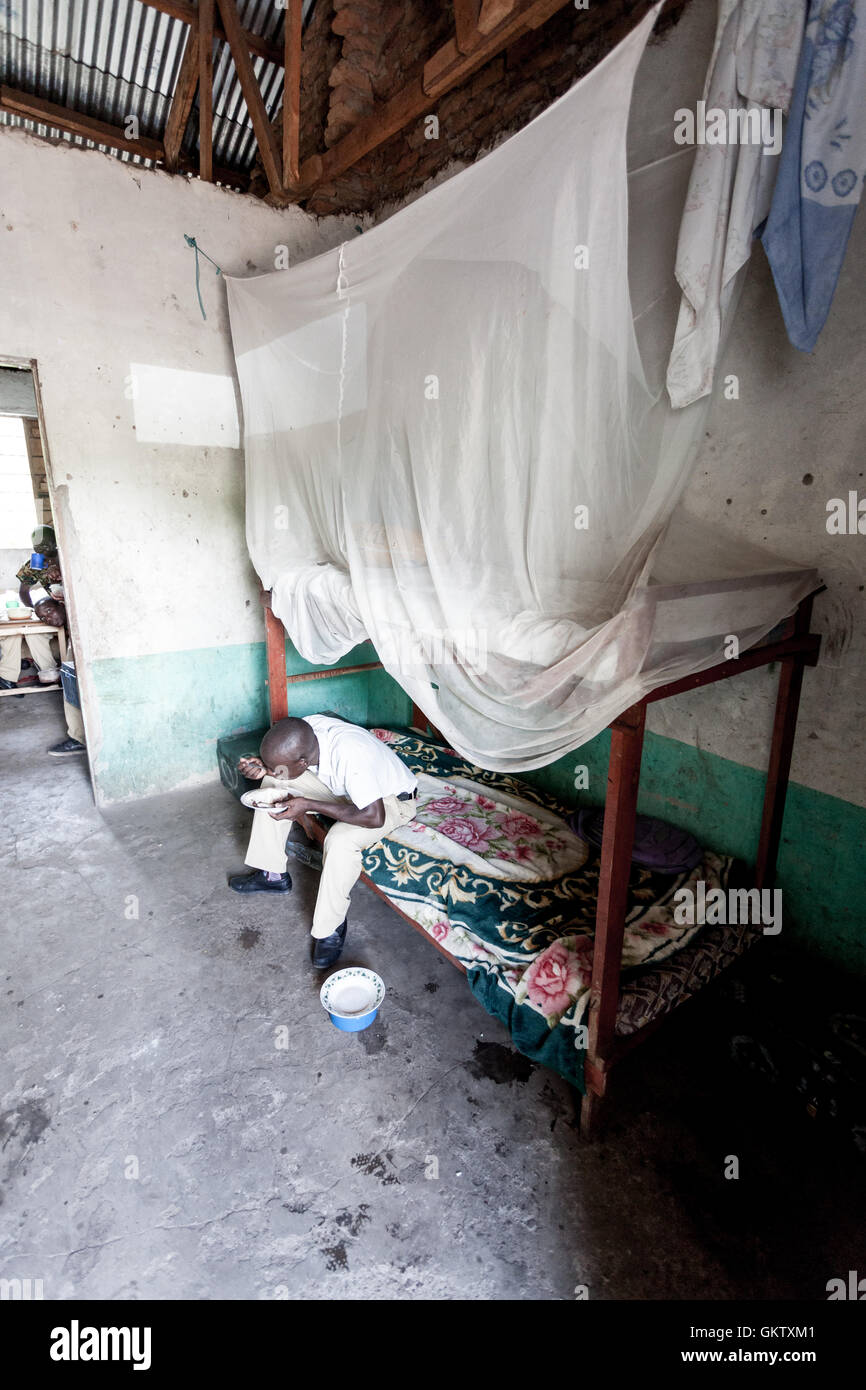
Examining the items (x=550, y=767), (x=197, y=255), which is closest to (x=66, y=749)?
(x=197, y=255)

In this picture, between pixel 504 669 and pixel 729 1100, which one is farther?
pixel 729 1100

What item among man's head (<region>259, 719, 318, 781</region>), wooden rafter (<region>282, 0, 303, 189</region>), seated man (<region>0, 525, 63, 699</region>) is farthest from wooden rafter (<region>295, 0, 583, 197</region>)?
seated man (<region>0, 525, 63, 699</region>)

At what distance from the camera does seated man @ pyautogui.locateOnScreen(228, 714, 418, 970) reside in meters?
2.45

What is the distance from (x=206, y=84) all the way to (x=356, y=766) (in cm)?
375

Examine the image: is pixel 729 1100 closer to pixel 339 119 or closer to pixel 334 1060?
pixel 334 1060

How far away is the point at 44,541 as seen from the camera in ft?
21.9

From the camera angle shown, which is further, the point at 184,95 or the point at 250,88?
the point at 184,95

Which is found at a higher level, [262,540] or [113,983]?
[262,540]

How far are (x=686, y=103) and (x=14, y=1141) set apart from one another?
3.98m

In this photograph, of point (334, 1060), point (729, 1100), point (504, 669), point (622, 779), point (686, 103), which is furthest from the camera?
point (686, 103)

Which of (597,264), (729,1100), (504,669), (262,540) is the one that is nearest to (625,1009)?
(729,1100)

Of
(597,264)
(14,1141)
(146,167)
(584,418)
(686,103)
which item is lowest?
(14,1141)

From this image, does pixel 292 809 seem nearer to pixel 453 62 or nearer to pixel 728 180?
pixel 728 180

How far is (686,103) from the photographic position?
86.4 inches
